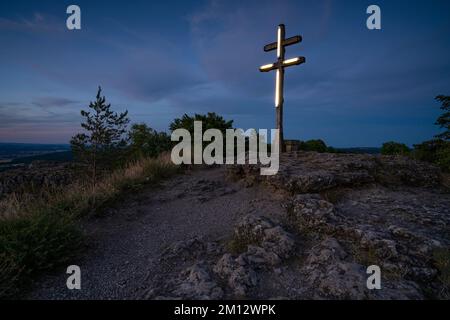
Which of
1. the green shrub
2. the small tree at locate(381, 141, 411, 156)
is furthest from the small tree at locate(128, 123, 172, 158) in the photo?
the small tree at locate(381, 141, 411, 156)

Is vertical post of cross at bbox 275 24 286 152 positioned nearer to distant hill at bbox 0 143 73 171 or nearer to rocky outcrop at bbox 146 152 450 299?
rocky outcrop at bbox 146 152 450 299

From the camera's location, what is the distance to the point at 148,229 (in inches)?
199

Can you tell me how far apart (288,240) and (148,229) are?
2.94 meters

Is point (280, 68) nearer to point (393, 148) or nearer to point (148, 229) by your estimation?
point (148, 229)

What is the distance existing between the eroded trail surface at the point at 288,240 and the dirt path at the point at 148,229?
0.8 inches

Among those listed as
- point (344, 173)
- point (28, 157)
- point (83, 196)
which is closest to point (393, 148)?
A: point (344, 173)

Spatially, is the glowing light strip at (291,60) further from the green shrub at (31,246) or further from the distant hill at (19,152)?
the distant hill at (19,152)

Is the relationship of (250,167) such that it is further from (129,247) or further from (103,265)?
(103,265)

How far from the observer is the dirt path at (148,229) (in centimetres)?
322

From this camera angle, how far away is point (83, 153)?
1070cm

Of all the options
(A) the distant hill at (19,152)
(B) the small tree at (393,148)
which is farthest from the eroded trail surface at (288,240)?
(A) the distant hill at (19,152)
